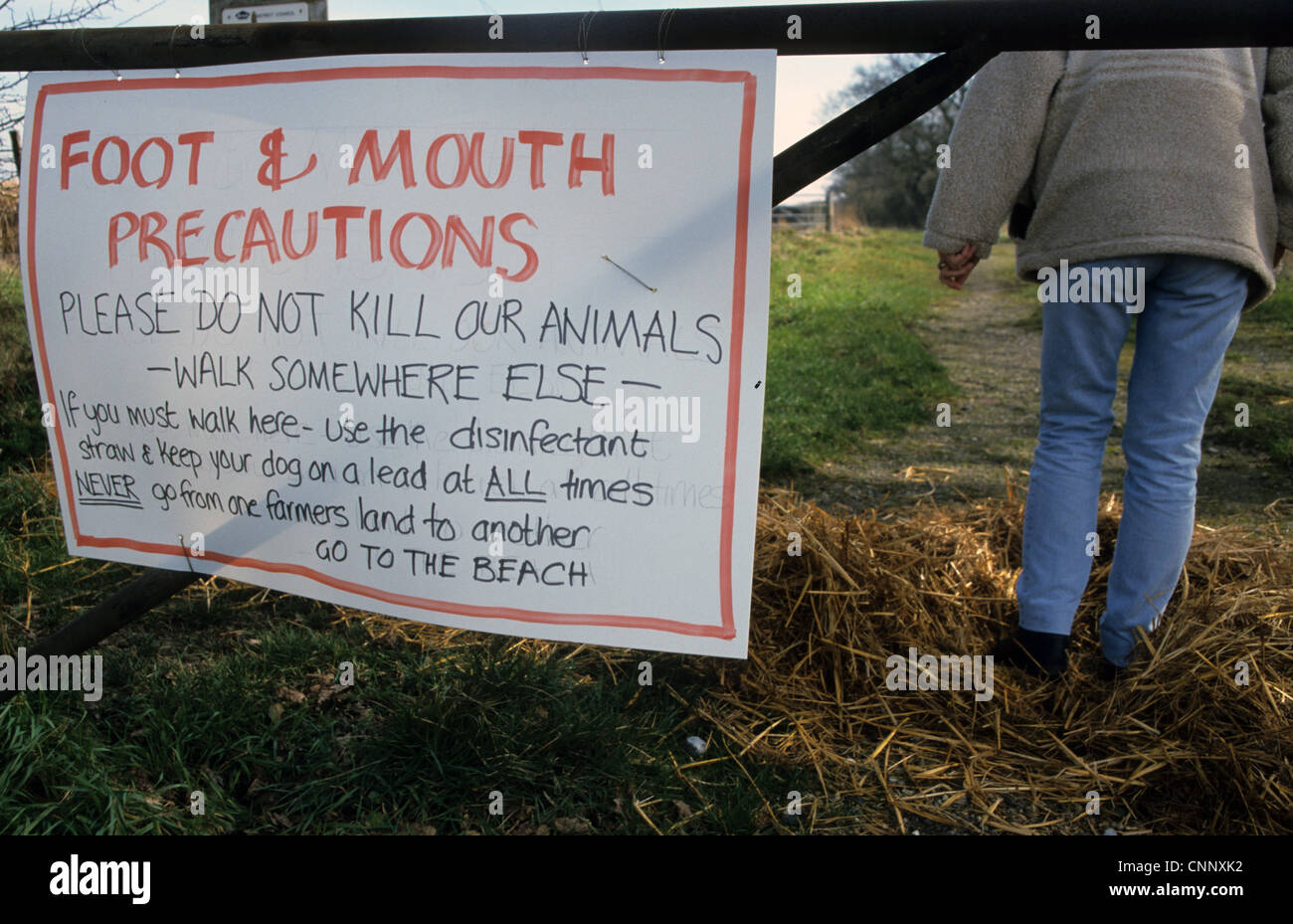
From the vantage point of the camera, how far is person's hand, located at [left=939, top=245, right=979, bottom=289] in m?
2.47

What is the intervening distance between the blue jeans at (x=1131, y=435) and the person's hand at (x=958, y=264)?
233 millimetres

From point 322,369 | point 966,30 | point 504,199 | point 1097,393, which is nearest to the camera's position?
point 966,30

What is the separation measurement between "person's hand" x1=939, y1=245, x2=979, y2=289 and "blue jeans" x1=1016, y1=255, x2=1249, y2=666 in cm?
23

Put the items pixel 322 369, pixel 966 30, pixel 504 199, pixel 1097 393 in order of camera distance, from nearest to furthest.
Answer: pixel 966 30 < pixel 504 199 < pixel 322 369 < pixel 1097 393

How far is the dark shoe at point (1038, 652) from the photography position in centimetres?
249

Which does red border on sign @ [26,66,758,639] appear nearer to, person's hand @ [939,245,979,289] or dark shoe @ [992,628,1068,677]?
person's hand @ [939,245,979,289]

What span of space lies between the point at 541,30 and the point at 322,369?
2.84 feet

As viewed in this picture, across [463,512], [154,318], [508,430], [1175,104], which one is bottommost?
[463,512]

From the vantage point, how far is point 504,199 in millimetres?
2027

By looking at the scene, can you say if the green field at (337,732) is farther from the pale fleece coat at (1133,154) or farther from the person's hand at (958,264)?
the pale fleece coat at (1133,154)

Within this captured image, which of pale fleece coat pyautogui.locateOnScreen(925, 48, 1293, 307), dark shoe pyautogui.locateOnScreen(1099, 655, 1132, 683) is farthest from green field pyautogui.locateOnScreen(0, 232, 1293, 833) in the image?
pale fleece coat pyautogui.locateOnScreen(925, 48, 1293, 307)

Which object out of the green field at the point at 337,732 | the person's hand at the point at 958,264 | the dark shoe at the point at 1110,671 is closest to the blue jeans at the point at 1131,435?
the dark shoe at the point at 1110,671
